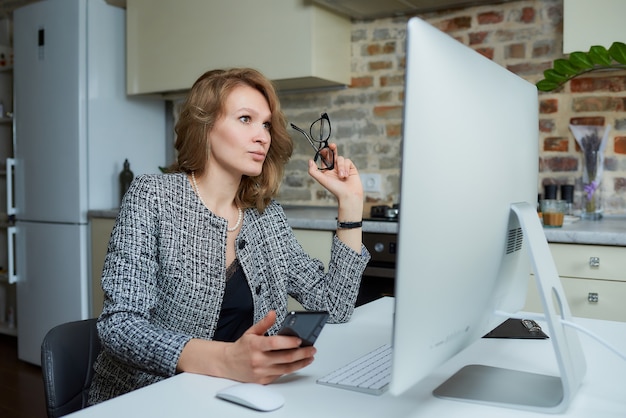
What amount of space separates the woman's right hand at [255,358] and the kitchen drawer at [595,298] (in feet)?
5.02

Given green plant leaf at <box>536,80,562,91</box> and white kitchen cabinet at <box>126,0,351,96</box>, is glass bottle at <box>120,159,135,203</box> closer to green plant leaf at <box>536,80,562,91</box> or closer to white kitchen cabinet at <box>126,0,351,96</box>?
white kitchen cabinet at <box>126,0,351,96</box>

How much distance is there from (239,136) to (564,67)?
1.53 meters

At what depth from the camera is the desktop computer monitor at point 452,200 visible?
735mm

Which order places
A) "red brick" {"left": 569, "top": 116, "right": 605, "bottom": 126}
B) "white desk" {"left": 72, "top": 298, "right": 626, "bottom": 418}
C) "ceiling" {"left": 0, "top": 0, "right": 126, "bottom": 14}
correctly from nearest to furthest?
"white desk" {"left": 72, "top": 298, "right": 626, "bottom": 418}
"red brick" {"left": 569, "top": 116, "right": 605, "bottom": 126}
"ceiling" {"left": 0, "top": 0, "right": 126, "bottom": 14}

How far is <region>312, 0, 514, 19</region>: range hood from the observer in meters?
3.08

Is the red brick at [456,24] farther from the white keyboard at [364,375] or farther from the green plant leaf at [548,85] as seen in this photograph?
the white keyboard at [364,375]

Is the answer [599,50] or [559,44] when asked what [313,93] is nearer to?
[559,44]

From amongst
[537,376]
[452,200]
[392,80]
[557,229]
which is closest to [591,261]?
[557,229]

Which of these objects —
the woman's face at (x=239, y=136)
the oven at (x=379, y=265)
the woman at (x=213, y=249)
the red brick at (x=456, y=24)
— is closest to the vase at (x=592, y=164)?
the red brick at (x=456, y=24)

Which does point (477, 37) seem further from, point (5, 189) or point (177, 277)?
point (5, 189)

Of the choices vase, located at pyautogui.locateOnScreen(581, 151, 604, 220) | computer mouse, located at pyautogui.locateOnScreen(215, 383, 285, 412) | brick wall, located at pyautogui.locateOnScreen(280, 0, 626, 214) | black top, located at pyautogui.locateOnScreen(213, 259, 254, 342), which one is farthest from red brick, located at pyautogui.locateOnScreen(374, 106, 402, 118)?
computer mouse, located at pyautogui.locateOnScreen(215, 383, 285, 412)

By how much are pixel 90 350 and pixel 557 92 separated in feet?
7.93

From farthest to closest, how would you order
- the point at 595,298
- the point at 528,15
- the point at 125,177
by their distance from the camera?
the point at 125,177
the point at 528,15
the point at 595,298

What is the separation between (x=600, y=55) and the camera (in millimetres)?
2441
